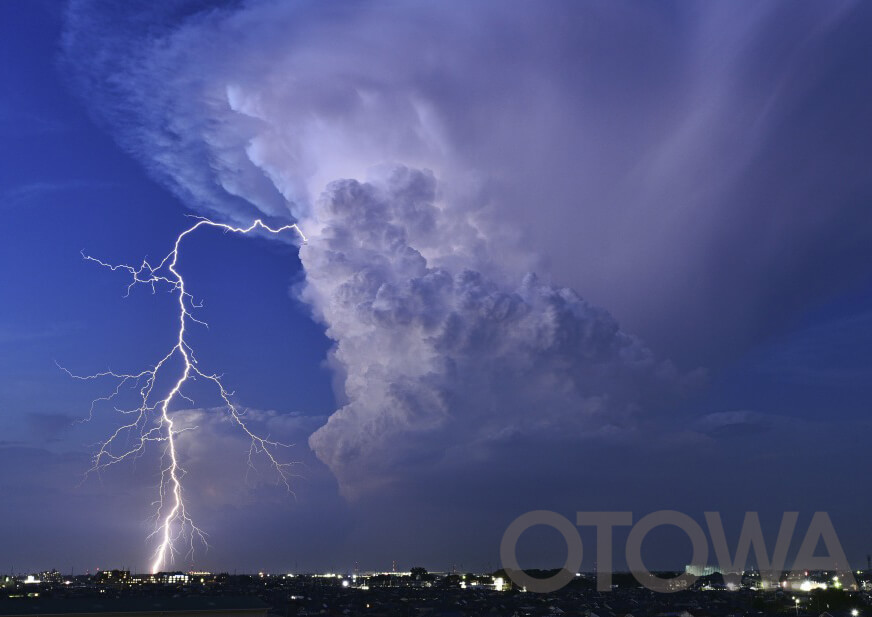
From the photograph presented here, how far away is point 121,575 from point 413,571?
54.2m

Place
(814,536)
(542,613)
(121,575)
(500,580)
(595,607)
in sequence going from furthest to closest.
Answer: (121,575), (500,580), (595,607), (542,613), (814,536)

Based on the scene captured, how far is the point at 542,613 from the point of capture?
51844 millimetres

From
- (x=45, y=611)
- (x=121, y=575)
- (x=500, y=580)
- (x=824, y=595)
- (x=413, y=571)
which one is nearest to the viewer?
(x=45, y=611)

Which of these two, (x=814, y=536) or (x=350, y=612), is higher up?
(x=814, y=536)

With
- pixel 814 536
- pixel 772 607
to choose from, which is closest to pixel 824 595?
pixel 772 607

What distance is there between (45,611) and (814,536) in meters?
37.6

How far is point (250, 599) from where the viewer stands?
3183cm

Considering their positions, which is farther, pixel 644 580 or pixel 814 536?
pixel 644 580

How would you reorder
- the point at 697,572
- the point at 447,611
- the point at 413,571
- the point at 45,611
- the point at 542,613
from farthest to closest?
the point at 697,572 → the point at 413,571 → the point at 542,613 → the point at 447,611 → the point at 45,611

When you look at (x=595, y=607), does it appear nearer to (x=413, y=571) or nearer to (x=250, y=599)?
(x=250, y=599)

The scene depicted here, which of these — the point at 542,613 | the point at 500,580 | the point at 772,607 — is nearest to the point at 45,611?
the point at 542,613

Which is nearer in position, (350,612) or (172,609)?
(172,609)

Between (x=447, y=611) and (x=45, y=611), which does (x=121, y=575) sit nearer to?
(x=447, y=611)

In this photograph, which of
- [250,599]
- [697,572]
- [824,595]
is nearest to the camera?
[250,599]
